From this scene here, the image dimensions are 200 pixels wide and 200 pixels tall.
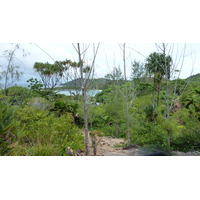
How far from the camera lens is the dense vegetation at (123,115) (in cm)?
194

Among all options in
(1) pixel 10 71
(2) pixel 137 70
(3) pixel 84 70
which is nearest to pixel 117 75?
(2) pixel 137 70

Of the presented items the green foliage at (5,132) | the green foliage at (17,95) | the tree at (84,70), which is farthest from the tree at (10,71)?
the green foliage at (5,132)

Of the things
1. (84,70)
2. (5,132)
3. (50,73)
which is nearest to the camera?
(5,132)

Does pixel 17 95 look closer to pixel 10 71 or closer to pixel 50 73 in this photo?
pixel 10 71

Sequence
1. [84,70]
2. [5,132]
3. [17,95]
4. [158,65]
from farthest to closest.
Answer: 1. [17,95]
2. [158,65]
3. [84,70]
4. [5,132]

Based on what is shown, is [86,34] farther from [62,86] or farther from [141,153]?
[141,153]

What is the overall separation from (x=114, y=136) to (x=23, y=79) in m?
2.02

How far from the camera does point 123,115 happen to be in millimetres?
2789

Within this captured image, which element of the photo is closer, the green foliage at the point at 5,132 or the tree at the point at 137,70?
the green foliage at the point at 5,132

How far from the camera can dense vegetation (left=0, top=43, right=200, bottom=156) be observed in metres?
1.94

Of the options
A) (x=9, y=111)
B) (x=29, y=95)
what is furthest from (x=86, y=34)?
(x=29, y=95)

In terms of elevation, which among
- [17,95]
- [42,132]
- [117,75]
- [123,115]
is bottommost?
[42,132]

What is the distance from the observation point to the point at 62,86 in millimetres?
2531

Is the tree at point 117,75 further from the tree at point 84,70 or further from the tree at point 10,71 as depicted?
the tree at point 10,71
